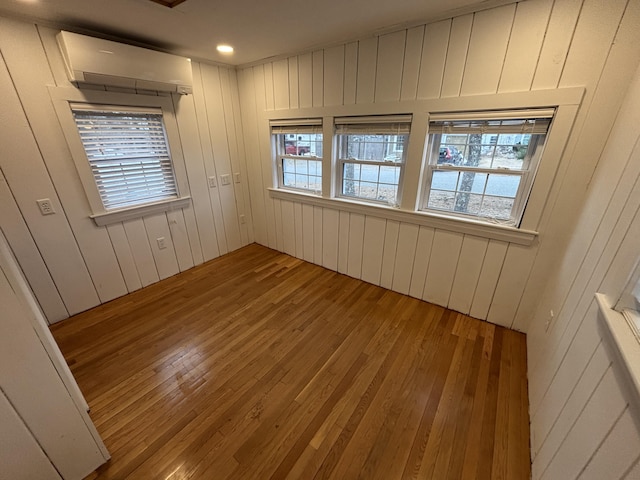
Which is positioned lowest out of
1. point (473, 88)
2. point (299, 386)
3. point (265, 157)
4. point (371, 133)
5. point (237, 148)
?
point (299, 386)

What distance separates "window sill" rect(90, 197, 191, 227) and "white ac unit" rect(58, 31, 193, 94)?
1074 mm

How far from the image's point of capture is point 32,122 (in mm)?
1919

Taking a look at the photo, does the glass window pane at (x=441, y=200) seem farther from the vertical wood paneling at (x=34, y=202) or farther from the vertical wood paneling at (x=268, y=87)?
the vertical wood paneling at (x=34, y=202)

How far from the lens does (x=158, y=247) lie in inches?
112

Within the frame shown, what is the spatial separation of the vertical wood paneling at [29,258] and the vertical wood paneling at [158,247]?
82 cm

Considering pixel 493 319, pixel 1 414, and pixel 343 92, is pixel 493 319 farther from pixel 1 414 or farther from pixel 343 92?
pixel 1 414

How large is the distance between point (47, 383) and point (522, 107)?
117 inches

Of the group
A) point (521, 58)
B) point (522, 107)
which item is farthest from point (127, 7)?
point (522, 107)

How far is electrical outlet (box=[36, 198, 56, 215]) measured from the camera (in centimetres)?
204

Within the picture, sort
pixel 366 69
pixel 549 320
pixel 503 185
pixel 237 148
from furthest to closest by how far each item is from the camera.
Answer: pixel 237 148, pixel 366 69, pixel 503 185, pixel 549 320

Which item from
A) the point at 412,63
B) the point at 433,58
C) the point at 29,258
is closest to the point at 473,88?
the point at 433,58

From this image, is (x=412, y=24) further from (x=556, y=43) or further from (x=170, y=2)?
(x=170, y=2)

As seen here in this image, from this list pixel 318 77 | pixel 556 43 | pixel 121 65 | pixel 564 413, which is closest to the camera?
pixel 564 413

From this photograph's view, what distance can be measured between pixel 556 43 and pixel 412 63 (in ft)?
2.84
